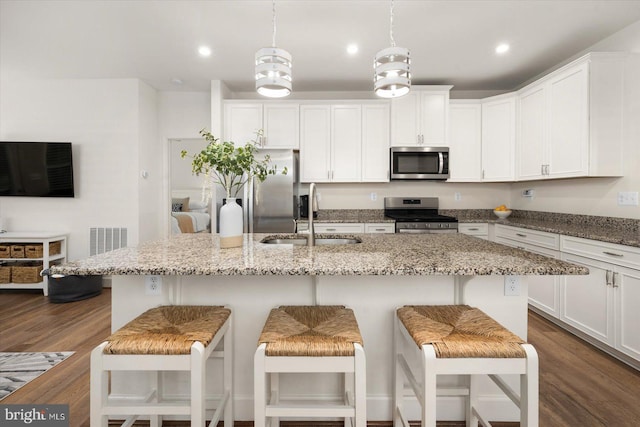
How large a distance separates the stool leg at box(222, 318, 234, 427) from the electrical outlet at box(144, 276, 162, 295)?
1.40ft

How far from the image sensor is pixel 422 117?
407 cm

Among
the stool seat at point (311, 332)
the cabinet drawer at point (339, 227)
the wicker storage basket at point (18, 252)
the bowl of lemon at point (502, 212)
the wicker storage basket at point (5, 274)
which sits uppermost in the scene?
the bowl of lemon at point (502, 212)

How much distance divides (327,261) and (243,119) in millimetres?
3227

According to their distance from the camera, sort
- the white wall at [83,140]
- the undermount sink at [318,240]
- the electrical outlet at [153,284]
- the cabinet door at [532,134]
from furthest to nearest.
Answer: the white wall at [83,140]
the cabinet door at [532,134]
the undermount sink at [318,240]
the electrical outlet at [153,284]

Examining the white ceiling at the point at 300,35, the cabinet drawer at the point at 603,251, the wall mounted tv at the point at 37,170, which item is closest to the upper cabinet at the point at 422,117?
the white ceiling at the point at 300,35

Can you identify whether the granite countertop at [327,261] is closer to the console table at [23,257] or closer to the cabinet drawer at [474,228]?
the cabinet drawer at [474,228]

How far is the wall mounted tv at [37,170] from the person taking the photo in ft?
13.6

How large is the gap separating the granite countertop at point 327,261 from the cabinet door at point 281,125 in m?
2.46

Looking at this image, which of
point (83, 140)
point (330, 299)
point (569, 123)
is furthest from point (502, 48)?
point (83, 140)

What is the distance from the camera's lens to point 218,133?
409 centimetres

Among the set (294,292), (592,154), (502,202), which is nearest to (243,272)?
(294,292)

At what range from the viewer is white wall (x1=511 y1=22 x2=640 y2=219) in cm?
272

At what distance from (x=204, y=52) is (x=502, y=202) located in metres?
4.17

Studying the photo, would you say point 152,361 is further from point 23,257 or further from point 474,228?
point 23,257
